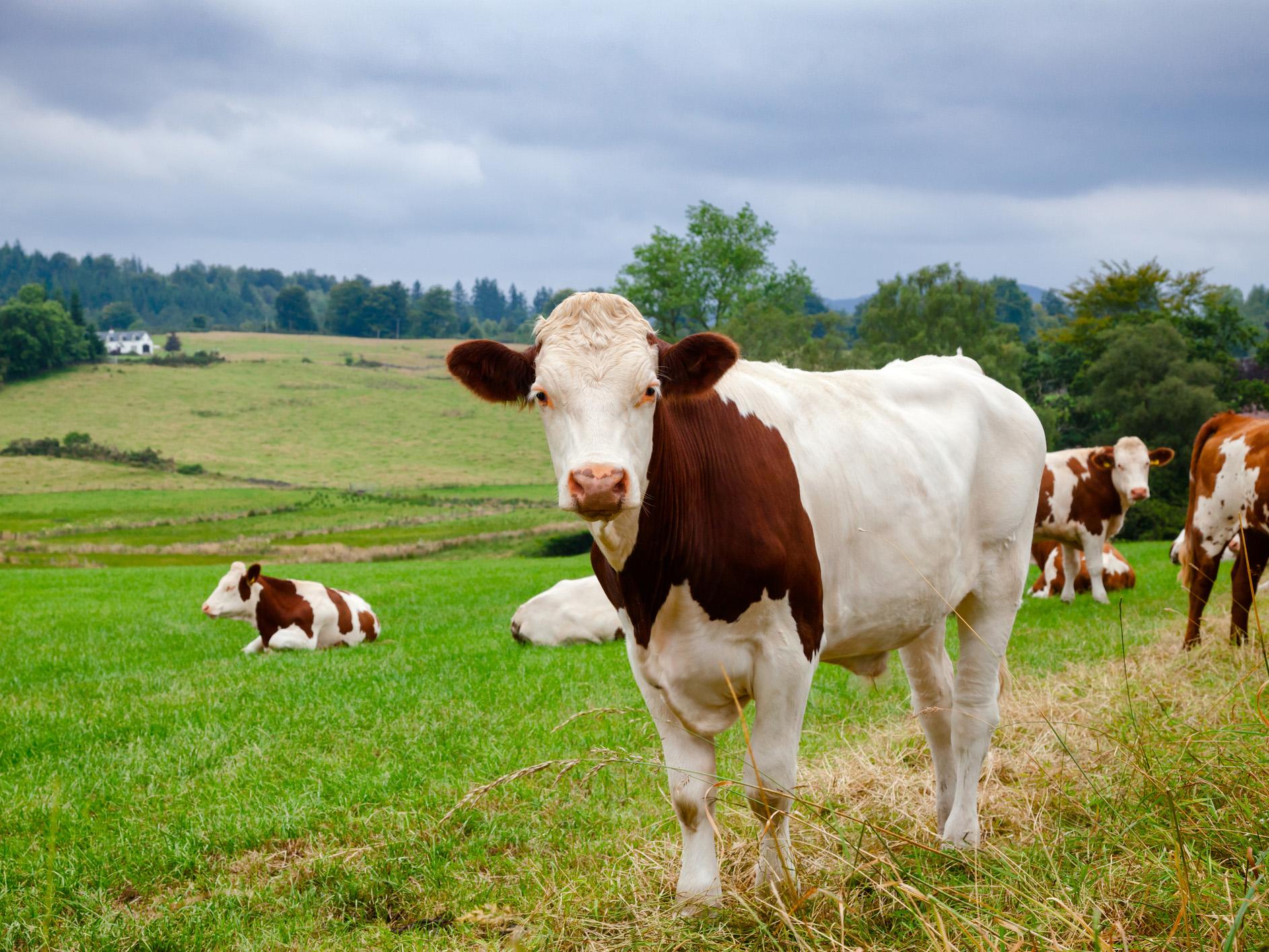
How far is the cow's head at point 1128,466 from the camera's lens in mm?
13836

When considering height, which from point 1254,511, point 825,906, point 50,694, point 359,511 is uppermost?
point 1254,511

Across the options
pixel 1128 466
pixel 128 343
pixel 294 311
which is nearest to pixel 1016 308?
pixel 294 311

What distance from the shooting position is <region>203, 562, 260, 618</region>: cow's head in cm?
1205

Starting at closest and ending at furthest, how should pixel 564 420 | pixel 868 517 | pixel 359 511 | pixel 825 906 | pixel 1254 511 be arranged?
pixel 564 420 → pixel 825 906 → pixel 868 517 → pixel 1254 511 → pixel 359 511

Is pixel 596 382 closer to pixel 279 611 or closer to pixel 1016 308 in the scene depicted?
pixel 279 611

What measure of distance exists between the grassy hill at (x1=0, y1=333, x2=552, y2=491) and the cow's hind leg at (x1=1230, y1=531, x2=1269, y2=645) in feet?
176

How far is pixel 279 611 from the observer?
1191 cm

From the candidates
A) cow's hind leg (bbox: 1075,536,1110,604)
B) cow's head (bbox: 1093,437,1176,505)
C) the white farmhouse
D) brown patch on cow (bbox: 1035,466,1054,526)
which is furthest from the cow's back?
the white farmhouse

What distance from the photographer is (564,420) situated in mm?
3303

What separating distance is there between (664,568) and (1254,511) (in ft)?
22.6

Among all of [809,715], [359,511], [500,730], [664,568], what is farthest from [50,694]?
[359,511]

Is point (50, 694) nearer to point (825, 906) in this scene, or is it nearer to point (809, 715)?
point (809, 715)

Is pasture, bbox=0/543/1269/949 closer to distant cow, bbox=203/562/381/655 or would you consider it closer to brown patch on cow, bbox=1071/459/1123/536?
distant cow, bbox=203/562/381/655

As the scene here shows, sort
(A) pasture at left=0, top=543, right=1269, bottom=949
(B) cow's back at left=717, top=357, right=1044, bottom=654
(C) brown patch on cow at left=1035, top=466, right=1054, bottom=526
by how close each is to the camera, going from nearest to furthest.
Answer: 1. (A) pasture at left=0, top=543, right=1269, bottom=949
2. (B) cow's back at left=717, top=357, right=1044, bottom=654
3. (C) brown patch on cow at left=1035, top=466, right=1054, bottom=526
